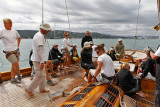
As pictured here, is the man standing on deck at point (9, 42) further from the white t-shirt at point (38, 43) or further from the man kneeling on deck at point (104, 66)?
the man kneeling on deck at point (104, 66)

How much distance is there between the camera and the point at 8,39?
3.40 metres

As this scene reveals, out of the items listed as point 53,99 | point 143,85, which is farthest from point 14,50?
point 143,85

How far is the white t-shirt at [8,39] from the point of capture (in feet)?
11.0

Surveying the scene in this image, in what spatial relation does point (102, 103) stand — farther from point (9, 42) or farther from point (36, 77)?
point (9, 42)

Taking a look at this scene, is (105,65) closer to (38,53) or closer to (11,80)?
(38,53)

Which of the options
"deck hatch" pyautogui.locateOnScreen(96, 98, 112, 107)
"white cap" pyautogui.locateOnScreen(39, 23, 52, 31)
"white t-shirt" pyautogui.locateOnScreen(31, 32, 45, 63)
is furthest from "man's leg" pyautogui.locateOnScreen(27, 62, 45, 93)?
"deck hatch" pyautogui.locateOnScreen(96, 98, 112, 107)

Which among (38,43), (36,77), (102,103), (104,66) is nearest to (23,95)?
(36,77)

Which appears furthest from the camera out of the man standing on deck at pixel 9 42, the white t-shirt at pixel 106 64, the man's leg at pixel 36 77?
the man standing on deck at pixel 9 42

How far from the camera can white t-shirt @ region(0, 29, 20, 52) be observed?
132 inches

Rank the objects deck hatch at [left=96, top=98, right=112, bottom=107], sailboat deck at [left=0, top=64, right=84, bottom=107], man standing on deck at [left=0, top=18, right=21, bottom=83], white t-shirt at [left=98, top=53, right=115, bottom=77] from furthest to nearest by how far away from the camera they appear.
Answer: man standing on deck at [left=0, top=18, right=21, bottom=83], white t-shirt at [left=98, top=53, right=115, bottom=77], sailboat deck at [left=0, top=64, right=84, bottom=107], deck hatch at [left=96, top=98, right=112, bottom=107]

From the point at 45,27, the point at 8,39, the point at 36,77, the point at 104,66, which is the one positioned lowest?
the point at 36,77

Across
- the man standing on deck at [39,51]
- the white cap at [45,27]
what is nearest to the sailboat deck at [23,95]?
the man standing on deck at [39,51]

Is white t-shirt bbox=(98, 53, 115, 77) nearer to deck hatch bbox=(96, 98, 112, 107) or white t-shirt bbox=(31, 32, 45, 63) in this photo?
deck hatch bbox=(96, 98, 112, 107)

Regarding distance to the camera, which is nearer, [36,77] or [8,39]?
[36,77]
